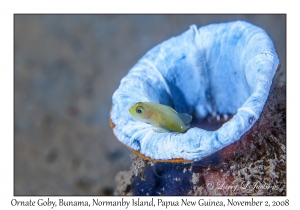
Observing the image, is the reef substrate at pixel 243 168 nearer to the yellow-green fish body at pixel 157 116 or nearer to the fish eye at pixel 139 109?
the yellow-green fish body at pixel 157 116

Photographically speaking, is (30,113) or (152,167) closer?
(152,167)

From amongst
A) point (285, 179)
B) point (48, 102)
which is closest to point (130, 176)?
point (285, 179)

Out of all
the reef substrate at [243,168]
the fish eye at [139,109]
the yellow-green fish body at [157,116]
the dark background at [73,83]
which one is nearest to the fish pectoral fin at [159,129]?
the yellow-green fish body at [157,116]

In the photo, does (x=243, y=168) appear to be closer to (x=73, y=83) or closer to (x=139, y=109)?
(x=139, y=109)

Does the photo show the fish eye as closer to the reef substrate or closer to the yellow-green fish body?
the yellow-green fish body

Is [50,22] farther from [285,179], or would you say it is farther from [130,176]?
[285,179]
